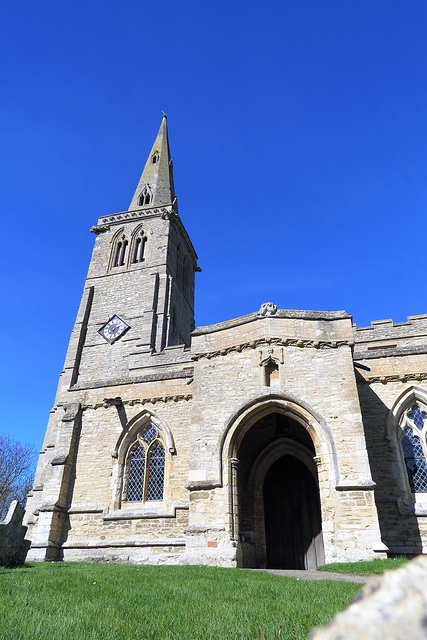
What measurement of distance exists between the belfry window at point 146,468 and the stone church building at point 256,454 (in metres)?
0.04

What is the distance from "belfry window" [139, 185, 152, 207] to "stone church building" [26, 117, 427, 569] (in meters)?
18.2

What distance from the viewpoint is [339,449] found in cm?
1052

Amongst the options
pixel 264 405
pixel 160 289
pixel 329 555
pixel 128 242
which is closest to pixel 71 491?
pixel 264 405

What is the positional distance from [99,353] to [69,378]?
197 cm

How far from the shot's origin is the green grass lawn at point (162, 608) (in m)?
3.36

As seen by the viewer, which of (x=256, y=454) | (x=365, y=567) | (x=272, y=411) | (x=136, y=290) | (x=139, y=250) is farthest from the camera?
(x=139, y=250)

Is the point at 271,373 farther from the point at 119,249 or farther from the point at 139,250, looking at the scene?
the point at 119,249

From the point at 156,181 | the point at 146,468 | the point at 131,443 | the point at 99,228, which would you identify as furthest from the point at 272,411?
the point at 156,181

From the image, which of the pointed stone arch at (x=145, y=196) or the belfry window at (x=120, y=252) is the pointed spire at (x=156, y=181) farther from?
the belfry window at (x=120, y=252)

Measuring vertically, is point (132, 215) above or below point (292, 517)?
above

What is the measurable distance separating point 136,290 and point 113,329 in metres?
2.65

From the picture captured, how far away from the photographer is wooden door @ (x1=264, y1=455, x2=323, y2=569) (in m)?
12.6

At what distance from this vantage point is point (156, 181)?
31.6 m

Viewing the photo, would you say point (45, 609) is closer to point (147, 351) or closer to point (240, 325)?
point (240, 325)
